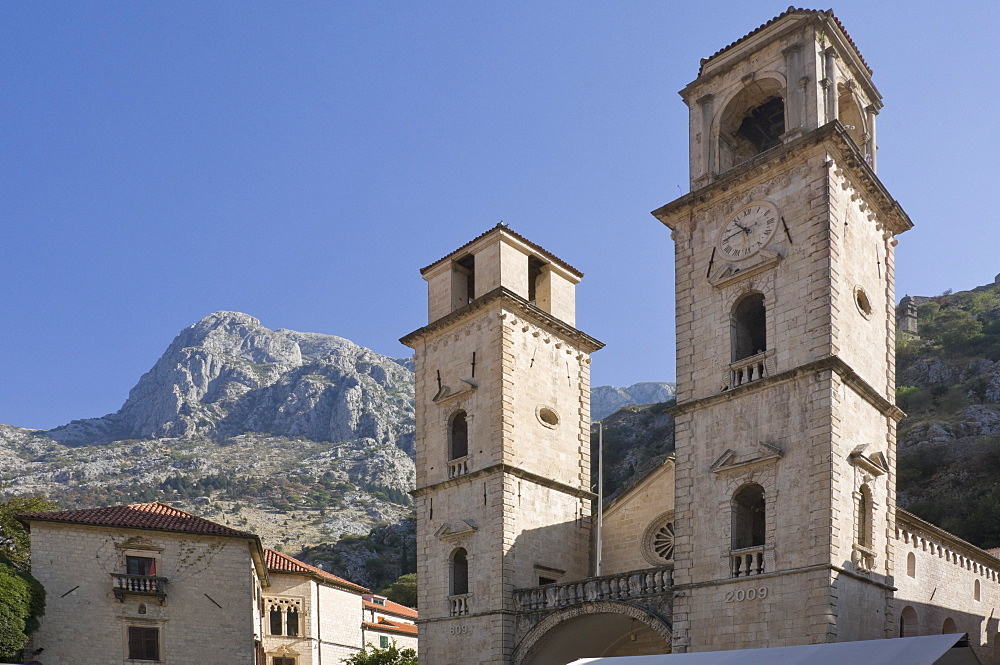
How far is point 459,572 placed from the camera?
2722 cm

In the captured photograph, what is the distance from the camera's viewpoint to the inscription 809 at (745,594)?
751 inches

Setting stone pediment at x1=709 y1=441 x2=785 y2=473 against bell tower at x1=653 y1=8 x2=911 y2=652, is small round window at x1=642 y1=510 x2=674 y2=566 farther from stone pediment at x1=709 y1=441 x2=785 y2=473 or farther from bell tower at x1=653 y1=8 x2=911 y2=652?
stone pediment at x1=709 y1=441 x2=785 y2=473

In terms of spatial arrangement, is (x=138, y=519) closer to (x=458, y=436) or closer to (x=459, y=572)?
(x=458, y=436)

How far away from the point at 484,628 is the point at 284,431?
453ft

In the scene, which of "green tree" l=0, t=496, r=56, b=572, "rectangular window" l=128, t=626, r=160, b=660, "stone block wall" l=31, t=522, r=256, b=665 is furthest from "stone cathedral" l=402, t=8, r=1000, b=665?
"green tree" l=0, t=496, r=56, b=572

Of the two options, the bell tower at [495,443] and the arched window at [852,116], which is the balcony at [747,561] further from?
the arched window at [852,116]

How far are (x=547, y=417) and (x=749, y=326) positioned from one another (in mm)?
8022

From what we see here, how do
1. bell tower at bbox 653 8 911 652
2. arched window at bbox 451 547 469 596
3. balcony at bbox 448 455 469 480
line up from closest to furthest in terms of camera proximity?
1. bell tower at bbox 653 8 911 652
2. arched window at bbox 451 547 469 596
3. balcony at bbox 448 455 469 480

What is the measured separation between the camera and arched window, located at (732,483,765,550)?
800 inches

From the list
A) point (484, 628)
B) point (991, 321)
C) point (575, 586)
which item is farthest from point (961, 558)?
point (991, 321)

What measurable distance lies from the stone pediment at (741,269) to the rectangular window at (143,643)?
70.7ft

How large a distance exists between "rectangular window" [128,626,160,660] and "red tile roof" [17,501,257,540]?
328 cm

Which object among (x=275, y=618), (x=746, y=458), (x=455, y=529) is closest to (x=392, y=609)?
(x=275, y=618)

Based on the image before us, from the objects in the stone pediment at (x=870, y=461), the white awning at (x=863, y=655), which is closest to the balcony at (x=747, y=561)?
the stone pediment at (x=870, y=461)
